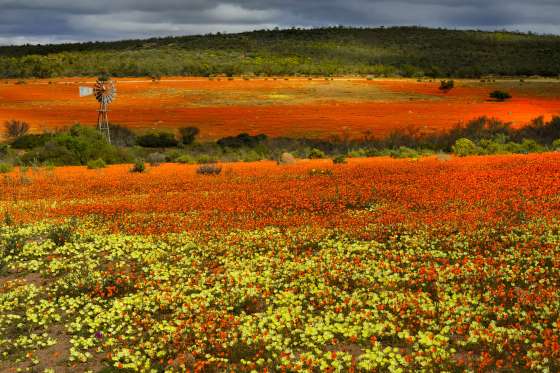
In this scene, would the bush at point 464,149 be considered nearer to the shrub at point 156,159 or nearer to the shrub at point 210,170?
the shrub at point 210,170

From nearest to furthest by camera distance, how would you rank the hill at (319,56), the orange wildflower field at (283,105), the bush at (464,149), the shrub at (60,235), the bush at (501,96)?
the shrub at (60,235)
the bush at (464,149)
the orange wildflower field at (283,105)
the bush at (501,96)
the hill at (319,56)

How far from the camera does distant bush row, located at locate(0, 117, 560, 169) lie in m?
33.4

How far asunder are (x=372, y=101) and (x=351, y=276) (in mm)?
55650

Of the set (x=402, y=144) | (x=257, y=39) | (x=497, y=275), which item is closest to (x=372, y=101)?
(x=402, y=144)

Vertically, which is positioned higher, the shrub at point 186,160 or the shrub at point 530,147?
the shrub at point 530,147

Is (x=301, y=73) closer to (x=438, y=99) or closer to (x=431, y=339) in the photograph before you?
(x=438, y=99)

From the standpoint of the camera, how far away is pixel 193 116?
56.1 meters

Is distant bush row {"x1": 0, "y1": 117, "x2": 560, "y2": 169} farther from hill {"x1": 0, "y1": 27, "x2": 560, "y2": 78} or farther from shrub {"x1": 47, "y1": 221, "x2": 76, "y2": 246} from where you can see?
hill {"x1": 0, "y1": 27, "x2": 560, "y2": 78}

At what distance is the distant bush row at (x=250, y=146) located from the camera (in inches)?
1316

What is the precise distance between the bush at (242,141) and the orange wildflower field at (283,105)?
4.27 meters

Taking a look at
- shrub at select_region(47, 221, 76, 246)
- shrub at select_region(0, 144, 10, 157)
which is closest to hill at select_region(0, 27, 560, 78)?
shrub at select_region(0, 144, 10, 157)

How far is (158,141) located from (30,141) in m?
8.91

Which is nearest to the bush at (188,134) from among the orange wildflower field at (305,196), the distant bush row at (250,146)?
the distant bush row at (250,146)

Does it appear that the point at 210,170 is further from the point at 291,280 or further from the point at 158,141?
the point at 158,141
